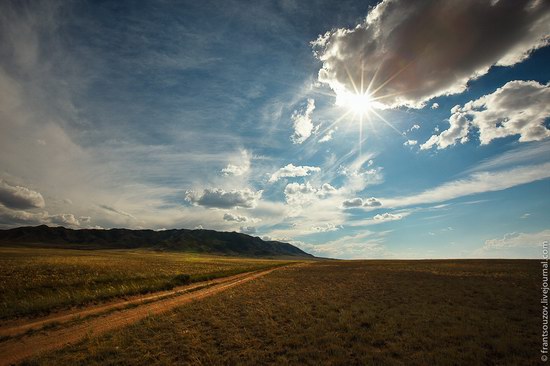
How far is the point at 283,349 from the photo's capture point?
38.4ft

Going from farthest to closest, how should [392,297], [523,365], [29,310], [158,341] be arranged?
1. [392,297]
2. [29,310]
3. [158,341]
4. [523,365]

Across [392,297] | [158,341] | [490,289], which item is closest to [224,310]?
[158,341]

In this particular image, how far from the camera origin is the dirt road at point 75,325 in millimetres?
11961

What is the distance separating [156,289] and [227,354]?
64.9 ft

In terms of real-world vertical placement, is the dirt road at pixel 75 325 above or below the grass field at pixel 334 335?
below

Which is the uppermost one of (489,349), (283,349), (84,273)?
(489,349)

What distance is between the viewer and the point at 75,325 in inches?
606

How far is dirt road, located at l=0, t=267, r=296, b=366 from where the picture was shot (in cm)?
1196

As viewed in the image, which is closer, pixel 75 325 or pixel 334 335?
pixel 334 335

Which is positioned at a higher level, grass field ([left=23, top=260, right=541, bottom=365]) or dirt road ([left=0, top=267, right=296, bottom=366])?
grass field ([left=23, top=260, right=541, bottom=365])

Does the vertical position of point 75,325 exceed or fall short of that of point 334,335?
it falls short

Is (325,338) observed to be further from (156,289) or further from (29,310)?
(156,289)

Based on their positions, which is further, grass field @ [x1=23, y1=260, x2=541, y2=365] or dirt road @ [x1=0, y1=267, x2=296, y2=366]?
dirt road @ [x1=0, y1=267, x2=296, y2=366]

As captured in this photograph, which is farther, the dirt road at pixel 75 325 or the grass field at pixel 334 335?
the dirt road at pixel 75 325
